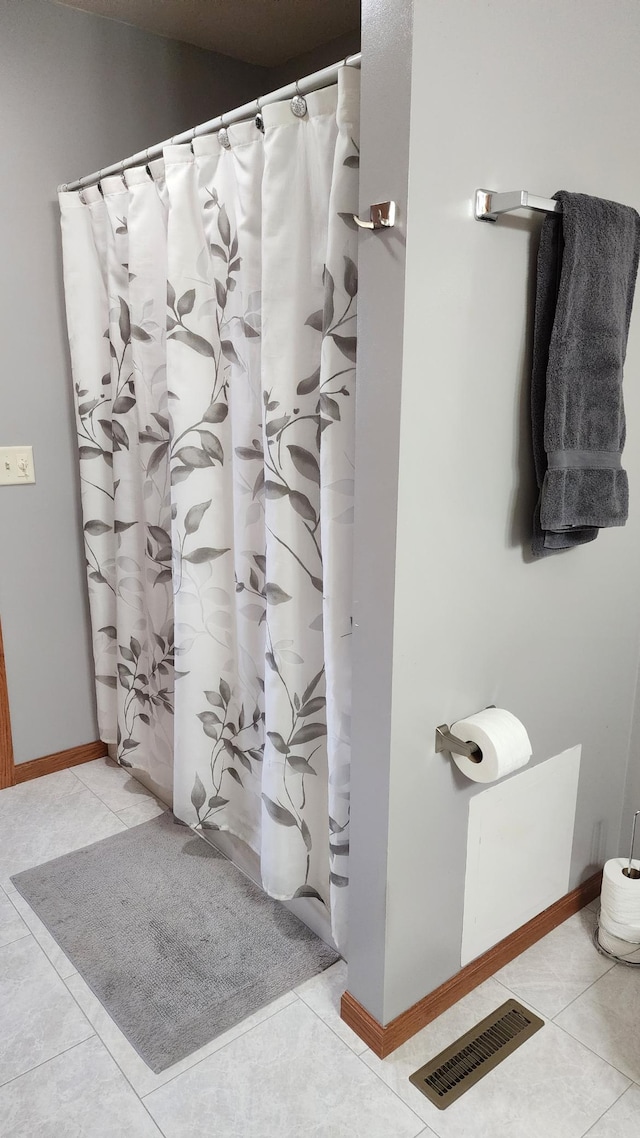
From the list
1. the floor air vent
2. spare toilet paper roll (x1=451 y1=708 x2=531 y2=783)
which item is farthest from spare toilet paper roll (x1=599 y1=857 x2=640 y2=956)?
spare toilet paper roll (x1=451 y1=708 x2=531 y2=783)

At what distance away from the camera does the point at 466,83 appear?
119 centimetres

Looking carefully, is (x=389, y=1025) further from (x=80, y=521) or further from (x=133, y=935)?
(x=80, y=521)

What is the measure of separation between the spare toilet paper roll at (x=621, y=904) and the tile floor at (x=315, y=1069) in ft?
0.31

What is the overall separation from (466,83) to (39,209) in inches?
57.1

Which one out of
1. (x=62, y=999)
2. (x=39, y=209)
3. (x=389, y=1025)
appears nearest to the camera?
(x=389, y=1025)

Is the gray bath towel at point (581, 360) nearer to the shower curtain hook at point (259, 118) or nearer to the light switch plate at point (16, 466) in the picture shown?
the shower curtain hook at point (259, 118)

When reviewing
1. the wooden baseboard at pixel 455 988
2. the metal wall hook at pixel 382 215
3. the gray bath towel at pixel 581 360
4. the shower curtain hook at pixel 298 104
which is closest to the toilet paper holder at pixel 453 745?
the gray bath towel at pixel 581 360

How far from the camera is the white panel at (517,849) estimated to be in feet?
5.31

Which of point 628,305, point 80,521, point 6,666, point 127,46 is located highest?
point 127,46

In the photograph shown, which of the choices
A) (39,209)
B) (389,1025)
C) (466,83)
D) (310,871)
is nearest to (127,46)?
(39,209)

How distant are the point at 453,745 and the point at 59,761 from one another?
161cm

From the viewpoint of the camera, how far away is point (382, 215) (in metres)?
1.18

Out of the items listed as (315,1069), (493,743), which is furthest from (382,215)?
(315,1069)

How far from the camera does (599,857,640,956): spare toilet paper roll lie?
5.60ft
